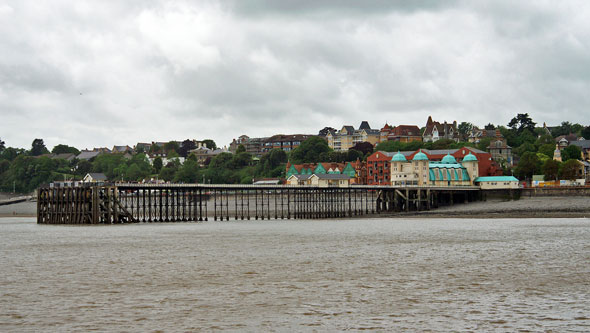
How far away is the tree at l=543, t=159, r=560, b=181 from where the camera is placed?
128625 millimetres

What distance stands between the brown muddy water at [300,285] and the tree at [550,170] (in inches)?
3218

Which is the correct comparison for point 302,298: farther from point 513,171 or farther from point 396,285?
point 513,171

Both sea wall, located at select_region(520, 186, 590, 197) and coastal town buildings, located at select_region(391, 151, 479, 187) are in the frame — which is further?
coastal town buildings, located at select_region(391, 151, 479, 187)

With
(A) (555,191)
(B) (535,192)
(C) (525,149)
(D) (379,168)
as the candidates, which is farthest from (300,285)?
(C) (525,149)

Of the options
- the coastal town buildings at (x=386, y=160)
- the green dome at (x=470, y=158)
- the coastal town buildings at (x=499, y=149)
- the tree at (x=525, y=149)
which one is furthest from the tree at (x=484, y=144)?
the green dome at (x=470, y=158)

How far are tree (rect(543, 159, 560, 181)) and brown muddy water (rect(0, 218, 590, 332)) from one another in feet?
268

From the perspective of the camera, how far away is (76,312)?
941 inches

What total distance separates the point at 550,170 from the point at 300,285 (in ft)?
363

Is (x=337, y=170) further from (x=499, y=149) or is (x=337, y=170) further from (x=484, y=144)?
(x=499, y=149)

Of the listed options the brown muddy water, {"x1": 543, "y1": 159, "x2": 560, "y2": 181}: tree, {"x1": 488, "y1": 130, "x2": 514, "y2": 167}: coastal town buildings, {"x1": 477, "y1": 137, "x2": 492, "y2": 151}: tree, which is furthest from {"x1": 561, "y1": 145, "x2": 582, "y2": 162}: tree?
the brown muddy water

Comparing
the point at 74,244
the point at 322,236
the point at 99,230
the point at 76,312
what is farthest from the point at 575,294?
the point at 99,230

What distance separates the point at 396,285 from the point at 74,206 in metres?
60.6

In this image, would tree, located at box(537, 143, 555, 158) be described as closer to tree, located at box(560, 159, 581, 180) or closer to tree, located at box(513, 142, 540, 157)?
tree, located at box(513, 142, 540, 157)

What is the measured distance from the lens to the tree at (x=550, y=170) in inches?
5064
